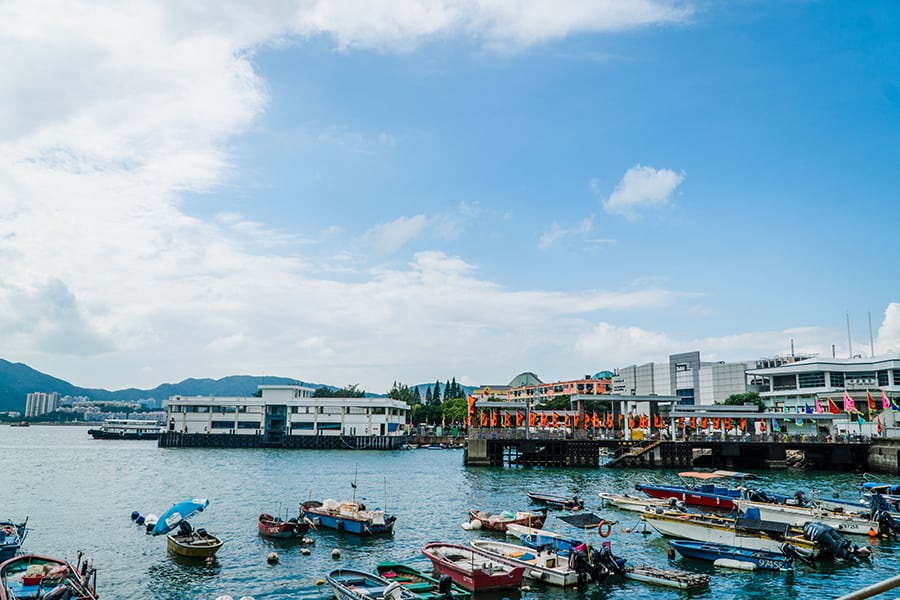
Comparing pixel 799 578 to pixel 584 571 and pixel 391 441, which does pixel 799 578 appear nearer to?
pixel 584 571

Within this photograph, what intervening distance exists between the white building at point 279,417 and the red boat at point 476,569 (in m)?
102

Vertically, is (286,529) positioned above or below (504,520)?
below

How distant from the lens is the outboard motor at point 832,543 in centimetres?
3080

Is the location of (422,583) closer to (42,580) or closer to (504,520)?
(42,580)

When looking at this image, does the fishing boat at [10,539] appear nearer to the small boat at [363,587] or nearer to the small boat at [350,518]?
the small boat at [350,518]

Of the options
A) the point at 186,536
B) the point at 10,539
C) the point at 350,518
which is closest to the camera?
the point at 10,539

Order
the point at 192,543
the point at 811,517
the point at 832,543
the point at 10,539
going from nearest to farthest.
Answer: the point at 10,539, the point at 832,543, the point at 192,543, the point at 811,517

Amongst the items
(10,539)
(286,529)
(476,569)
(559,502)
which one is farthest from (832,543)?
(10,539)

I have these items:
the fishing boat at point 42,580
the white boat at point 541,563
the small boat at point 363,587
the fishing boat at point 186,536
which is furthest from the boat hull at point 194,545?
the white boat at point 541,563

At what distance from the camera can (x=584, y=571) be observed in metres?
27.4

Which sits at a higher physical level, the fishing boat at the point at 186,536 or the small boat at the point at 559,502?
the fishing boat at the point at 186,536

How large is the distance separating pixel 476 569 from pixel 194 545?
47.4 ft

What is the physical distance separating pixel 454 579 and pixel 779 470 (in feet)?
222

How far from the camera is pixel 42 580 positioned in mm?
22984
